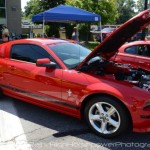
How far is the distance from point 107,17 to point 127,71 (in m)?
23.1

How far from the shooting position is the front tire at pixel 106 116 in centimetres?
419

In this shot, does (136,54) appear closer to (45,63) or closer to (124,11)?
(45,63)

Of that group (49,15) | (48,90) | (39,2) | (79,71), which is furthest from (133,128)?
(39,2)

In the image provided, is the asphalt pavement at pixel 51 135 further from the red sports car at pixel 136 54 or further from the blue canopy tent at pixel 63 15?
the blue canopy tent at pixel 63 15

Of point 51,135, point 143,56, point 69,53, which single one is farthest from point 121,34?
point 143,56

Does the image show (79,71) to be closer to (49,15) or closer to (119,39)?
(119,39)

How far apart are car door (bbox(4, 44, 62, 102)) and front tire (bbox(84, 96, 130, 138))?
0.65 m

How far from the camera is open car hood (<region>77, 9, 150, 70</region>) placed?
4195mm

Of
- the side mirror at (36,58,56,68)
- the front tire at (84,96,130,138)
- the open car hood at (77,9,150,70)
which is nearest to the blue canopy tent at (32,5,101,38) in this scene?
the open car hood at (77,9,150,70)

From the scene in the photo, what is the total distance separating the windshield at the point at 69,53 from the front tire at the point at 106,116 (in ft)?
2.88

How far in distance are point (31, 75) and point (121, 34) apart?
5.75ft

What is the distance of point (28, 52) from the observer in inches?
219

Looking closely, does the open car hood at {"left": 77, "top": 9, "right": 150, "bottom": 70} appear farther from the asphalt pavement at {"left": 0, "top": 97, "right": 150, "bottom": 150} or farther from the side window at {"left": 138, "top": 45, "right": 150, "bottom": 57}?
the side window at {"left": 138, "top": 45, "right": 150, "bottom": 57}

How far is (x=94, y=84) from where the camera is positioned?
4402mm
